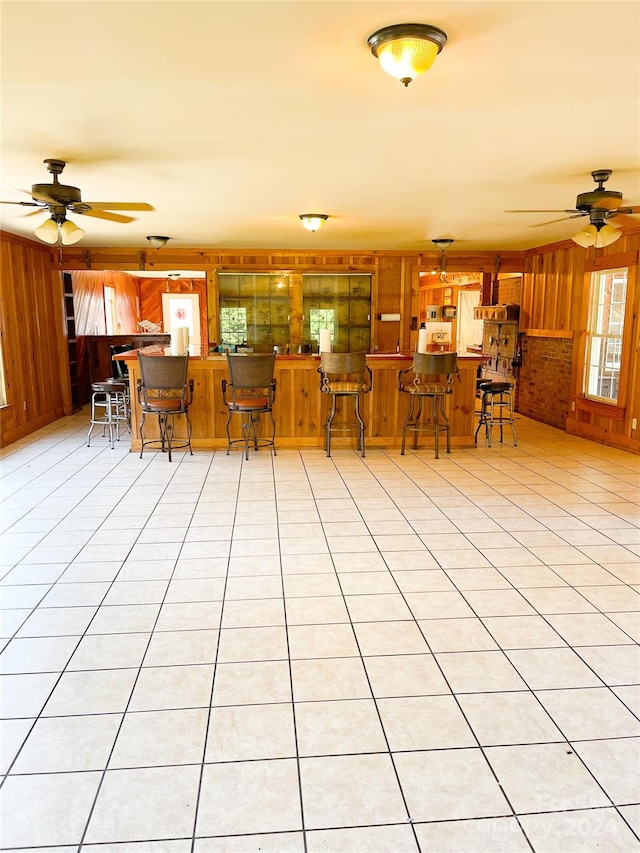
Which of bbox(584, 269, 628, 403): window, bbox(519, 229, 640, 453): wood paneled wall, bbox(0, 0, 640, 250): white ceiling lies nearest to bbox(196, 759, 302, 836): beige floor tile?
bbox(0, 0, 640, 250): white ceiling

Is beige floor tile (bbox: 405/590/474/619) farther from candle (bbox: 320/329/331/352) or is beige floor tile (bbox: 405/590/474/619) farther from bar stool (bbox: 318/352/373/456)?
candle (bbox: 320/329/331/352)

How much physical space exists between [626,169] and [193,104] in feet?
9.51

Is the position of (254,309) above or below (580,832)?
above

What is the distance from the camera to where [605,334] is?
6527 mm

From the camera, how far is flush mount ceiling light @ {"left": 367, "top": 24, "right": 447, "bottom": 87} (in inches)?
80.7

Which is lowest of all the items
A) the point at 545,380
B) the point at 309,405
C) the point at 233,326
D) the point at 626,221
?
the point at 309,405

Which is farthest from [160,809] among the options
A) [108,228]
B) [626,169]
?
[108,228]

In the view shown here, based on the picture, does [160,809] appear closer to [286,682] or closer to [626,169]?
[286,682]

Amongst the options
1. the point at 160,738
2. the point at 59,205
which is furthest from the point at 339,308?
the point at 160,738

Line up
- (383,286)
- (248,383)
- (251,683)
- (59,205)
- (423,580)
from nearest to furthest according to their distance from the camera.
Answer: (251,683)
(423,580)
(59,205)
(248,383)
(383,286)

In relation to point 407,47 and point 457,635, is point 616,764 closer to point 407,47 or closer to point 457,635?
point 457,635

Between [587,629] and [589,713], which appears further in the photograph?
[587,629]

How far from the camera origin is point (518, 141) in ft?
11.0

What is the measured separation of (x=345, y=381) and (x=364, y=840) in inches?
191
